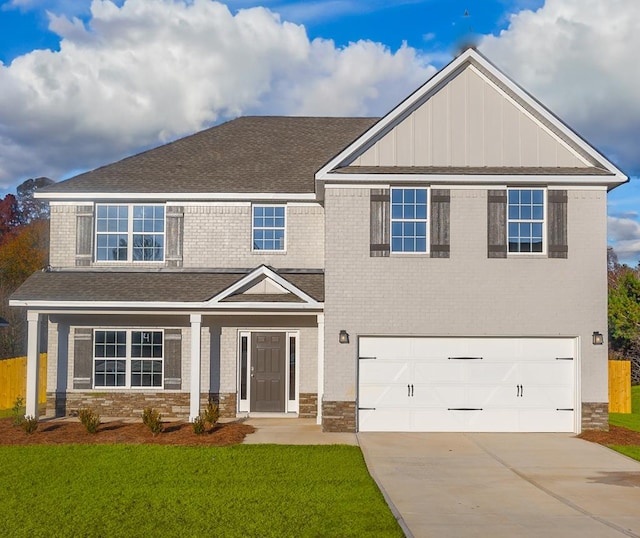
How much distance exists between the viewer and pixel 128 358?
65.1 ft

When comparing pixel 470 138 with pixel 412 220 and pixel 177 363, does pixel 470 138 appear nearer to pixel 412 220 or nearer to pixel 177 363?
pixel 412 220

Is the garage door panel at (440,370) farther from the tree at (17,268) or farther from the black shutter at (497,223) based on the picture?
the tree at (17,268)

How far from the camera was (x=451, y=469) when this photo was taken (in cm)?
1342

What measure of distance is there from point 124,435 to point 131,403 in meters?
3.49

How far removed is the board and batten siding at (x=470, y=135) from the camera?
57.5 feet

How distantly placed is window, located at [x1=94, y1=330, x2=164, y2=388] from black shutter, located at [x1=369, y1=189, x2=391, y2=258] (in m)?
6.34

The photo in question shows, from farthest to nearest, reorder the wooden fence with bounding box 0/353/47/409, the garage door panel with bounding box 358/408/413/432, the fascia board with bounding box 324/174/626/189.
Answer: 1. the wooden fence with bounding box 0/353/47/409
2. the garage door panel with bounding box 358/408/413/432
3. the fascia board with bounding box 324/174/626/189

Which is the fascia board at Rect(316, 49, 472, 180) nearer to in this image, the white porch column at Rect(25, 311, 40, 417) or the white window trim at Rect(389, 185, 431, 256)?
the white window trim at Rect(389, 185, 431, 256)

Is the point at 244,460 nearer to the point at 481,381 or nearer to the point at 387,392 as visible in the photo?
the point at 387,392

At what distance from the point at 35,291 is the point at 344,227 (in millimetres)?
7625

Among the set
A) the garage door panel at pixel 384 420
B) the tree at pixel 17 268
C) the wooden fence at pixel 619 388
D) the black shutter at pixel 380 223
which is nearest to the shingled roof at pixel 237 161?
the black shutter at pixel 380 223

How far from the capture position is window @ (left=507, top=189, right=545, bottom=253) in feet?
57.6

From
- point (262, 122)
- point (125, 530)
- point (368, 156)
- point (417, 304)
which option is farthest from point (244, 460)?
point (262, 122)

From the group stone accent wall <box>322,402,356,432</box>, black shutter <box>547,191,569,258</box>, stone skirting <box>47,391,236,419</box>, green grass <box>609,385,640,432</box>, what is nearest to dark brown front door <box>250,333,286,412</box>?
stone skirting <box>47,391,236,419</box>
